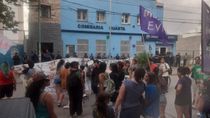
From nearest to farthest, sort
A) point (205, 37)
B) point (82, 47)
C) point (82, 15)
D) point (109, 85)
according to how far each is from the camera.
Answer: point (205, 37) → point (109, 85) → point (82, 47) → point (82, 15)

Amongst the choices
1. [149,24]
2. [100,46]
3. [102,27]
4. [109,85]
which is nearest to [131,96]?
[109,85]

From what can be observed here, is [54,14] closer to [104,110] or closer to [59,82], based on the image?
[59,82]

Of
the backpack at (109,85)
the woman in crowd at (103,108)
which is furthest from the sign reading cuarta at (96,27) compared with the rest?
the woman in crowd at (103,108)

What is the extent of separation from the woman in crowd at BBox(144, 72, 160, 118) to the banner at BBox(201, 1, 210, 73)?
2.04 meters

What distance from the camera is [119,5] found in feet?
132

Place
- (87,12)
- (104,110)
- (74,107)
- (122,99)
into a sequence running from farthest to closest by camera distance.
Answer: (87,12), (74,107), (122,99), (104,110)

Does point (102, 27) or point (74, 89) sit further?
point (102, 27)

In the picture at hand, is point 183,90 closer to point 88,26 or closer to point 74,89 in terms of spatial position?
point 74,89

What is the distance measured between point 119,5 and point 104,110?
1394 inches

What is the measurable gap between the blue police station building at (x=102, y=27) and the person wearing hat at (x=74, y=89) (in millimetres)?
25639

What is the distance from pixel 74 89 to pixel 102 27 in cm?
2933

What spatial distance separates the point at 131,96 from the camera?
20.5 feet

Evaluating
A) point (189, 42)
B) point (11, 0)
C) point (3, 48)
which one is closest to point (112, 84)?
point (3, 48)

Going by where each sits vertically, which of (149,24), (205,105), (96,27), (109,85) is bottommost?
(205,105)
